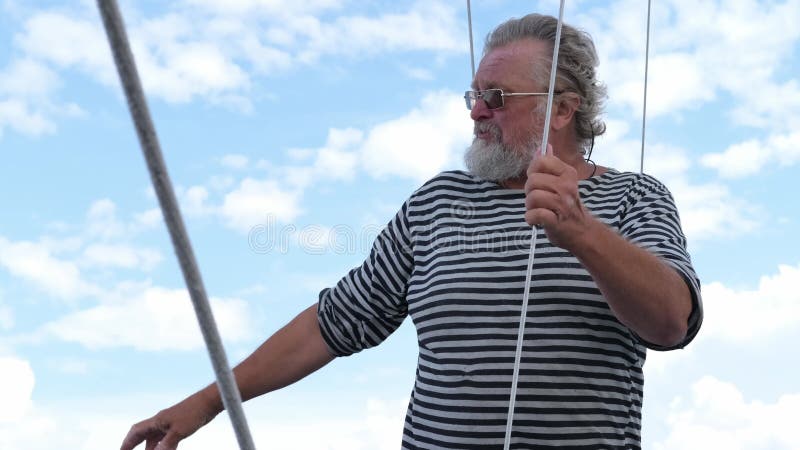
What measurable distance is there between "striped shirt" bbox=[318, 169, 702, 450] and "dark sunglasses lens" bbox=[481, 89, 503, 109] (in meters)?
0.22

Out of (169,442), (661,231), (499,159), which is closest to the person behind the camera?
(661,231)

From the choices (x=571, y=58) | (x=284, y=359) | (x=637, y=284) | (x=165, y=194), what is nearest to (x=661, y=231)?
(x=637, y=284)

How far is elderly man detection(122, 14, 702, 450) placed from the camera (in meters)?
1.72

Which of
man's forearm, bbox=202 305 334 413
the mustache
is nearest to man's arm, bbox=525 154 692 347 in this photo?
the mustache

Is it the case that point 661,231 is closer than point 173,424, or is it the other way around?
point 661,231

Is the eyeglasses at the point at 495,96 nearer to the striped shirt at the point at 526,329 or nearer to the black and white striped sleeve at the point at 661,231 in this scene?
the striped shirt at the point at 526,329

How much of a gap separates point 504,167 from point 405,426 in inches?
25.4

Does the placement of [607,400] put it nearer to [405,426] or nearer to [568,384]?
[568,384]

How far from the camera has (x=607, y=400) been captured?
1.96 meters

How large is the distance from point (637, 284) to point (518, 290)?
38cm

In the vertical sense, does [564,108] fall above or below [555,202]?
above

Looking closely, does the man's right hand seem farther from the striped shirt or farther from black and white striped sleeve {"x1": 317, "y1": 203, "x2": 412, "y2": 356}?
the striped shirt

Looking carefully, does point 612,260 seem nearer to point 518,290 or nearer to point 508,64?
point 518,290

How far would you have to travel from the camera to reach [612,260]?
5.35 ft
